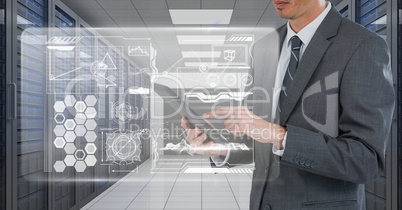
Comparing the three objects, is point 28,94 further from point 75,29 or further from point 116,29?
point 116,29

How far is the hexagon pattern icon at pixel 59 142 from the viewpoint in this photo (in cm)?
198

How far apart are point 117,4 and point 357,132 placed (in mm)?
1491

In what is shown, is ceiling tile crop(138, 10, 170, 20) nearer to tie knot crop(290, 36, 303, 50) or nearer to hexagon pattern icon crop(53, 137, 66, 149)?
hexagon pattern icon crop(53, 137, 66, 149)

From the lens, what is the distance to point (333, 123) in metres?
0.99

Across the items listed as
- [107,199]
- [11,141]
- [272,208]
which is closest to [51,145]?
[11,141]

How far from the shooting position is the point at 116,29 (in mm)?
1793

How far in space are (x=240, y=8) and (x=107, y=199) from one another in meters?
1.79

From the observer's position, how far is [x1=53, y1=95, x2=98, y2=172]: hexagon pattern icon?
74.9 inches

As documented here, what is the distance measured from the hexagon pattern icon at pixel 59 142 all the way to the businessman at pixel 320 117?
109 cm

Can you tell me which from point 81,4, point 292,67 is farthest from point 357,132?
point 81,4

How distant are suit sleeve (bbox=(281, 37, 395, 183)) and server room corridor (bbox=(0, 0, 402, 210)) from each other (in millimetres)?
164

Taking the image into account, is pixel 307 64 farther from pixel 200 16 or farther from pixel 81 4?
pixel 81 4

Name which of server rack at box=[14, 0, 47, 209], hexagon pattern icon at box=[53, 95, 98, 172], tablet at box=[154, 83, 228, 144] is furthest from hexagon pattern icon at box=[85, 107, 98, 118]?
tablet at box=[154, 83, 228, 144]

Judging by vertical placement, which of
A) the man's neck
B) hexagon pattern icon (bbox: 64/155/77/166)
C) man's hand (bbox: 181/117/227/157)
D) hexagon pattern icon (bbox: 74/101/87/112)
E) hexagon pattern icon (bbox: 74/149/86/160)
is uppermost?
the man's neck
